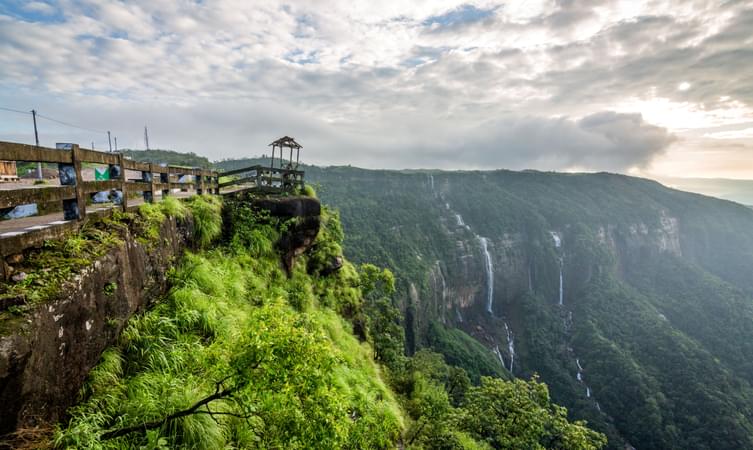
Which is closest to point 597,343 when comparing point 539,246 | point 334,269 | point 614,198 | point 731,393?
point 731,393

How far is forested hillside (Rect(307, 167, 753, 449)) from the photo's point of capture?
5624 cm

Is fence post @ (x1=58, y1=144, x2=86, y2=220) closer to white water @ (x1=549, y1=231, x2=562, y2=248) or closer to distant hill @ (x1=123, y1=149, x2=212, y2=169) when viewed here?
distant hill @ (x1=123, y1=149, x2=212, y2=169)

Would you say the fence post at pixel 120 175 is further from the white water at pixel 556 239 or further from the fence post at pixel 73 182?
the white water at pixel 556 239

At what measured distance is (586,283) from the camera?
10269 cm

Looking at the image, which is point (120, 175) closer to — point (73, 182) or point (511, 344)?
point (73, 182)

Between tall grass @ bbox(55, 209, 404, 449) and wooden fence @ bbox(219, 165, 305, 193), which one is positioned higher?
wooden fence @ bbox(219, 165, 305, 193)

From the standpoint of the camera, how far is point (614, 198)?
14525 centimetres

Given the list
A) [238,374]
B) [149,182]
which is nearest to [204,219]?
[149,182]

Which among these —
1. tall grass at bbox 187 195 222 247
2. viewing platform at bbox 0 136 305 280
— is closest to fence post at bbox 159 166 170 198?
tall grass at bbox 187 195 222 247

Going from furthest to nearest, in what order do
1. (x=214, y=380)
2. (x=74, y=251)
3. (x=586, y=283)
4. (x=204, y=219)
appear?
(x=586, y=283), (x=204, y=219), (x=214, y=380), (x=74, y=251)

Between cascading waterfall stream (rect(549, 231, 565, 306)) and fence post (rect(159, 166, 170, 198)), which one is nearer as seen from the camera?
fence post (rect(159, 166, 170, 198))

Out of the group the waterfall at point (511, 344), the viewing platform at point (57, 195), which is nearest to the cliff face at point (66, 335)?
the viewing platform at point (57, 195)

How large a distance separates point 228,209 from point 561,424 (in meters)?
20.1

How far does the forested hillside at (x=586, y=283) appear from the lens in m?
56.2
